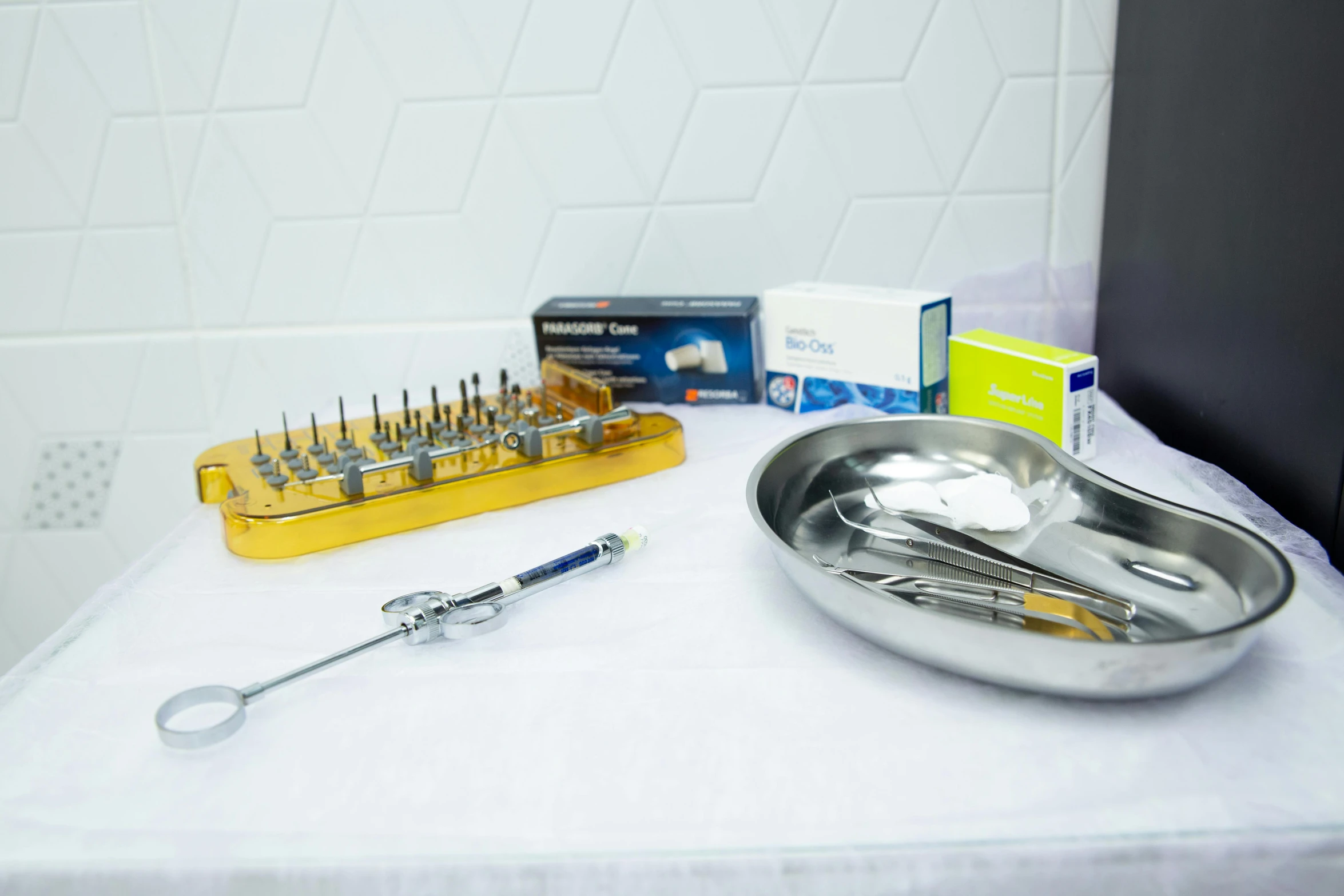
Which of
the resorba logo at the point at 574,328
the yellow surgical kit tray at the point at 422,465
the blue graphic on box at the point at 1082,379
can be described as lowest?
the yellow surgical kit tray at the point at 422,465

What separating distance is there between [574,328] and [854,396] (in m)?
0.28

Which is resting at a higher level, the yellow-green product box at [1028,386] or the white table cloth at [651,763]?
the yellow-green product box at [1028,386]

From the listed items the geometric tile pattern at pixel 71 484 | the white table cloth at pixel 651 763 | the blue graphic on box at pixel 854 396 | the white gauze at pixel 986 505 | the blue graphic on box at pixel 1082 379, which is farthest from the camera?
the geometric tile pattern at pixel 71 484

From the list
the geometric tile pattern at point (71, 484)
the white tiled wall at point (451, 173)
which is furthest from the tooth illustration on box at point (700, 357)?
the geometric tile pattern at point (71, 484)

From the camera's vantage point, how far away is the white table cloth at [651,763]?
38 cm

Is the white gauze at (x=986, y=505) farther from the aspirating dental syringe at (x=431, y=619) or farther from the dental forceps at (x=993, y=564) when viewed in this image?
the aspirating dental syringe at (x=431, y=619)

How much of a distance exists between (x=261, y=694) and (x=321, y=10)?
73 centimetres

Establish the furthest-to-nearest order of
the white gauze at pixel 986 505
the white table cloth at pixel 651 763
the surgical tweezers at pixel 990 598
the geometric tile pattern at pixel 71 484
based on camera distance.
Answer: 1. the geometric tile pattern at pixel 71 484
2. the white gauze at pixel 986 505
3. the surgical tweezers at pixel 990 598
4. the white table cloth at pixel 651 763

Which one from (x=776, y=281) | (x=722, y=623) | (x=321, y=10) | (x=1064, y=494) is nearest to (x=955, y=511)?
(x=1064, y=494)

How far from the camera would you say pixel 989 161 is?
0.93m

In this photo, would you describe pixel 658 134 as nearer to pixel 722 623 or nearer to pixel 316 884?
pixel 722 623

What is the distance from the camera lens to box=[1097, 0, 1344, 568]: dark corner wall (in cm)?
57

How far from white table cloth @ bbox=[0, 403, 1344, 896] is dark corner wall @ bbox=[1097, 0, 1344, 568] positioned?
0.30ft

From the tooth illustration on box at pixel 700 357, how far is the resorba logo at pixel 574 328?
71 millimetres
